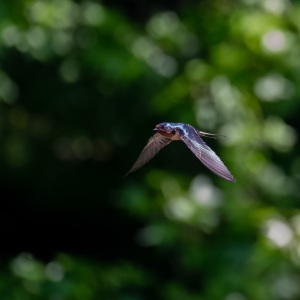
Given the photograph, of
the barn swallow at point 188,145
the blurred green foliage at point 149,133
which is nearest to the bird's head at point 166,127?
the barn swallow at point 188,145

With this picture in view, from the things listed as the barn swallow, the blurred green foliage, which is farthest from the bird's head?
the blurred green foliage

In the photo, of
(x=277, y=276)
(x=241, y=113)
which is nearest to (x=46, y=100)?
(x=241, y=113)

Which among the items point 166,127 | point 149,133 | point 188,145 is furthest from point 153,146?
point 149,133

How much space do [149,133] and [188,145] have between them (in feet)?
9.37

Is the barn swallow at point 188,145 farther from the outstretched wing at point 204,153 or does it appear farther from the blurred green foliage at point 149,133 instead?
the blurred green foliage at point 149,133

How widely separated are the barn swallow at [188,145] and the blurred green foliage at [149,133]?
1912 millimetres

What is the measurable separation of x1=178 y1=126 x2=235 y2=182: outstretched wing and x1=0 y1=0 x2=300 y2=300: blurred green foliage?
2027 mm

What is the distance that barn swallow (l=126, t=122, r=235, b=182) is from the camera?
5.49 ft

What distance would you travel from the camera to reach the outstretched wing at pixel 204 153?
5.40 ft

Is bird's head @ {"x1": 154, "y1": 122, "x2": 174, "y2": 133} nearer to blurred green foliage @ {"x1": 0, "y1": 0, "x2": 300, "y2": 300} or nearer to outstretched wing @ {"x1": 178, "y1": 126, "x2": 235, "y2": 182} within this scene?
outstretched wing @ {"x1": 178, "y1": 126, "x2": 235, "y2": 182}

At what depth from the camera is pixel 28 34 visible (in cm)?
415

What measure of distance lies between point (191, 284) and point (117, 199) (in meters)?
0.53

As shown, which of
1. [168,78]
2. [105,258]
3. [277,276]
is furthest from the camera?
[105,258]

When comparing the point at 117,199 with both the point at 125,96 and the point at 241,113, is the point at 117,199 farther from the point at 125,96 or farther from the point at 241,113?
the point at 241,113
